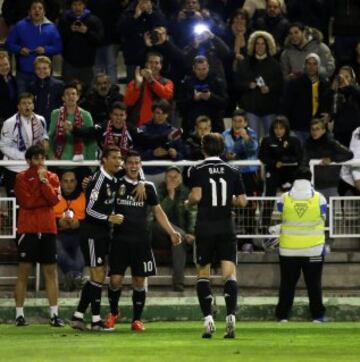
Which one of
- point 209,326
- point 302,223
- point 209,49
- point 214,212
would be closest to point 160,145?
point 209,49

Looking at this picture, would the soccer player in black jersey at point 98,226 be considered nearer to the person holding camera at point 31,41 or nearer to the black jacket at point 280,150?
the black jacket at point 280,150

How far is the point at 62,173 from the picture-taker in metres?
22.6

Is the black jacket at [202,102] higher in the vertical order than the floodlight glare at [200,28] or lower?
lower

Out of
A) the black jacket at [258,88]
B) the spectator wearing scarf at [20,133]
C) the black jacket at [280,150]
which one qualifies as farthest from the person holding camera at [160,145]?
the black jacket at [258,88]

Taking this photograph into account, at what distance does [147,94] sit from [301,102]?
7.29 ft

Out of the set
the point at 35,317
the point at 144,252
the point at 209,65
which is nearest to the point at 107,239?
the point at 144,252

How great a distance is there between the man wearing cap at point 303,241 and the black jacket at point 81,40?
525cm

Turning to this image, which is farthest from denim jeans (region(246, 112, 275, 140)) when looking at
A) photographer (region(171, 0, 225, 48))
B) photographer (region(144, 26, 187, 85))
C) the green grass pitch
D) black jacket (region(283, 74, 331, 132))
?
the green grass pitch

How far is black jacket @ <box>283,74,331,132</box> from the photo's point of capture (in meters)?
24.0

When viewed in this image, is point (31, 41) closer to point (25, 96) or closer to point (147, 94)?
point (147, 94)

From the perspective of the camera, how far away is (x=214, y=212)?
1841 cm

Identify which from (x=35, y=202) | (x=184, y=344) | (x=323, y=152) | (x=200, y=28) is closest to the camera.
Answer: (x=184, y=344)

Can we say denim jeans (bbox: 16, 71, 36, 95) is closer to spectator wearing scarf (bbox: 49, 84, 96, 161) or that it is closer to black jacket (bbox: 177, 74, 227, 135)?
spectator wearing scarf (bbox: 49, 84, 96, 161)

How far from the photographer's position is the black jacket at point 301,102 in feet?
78.9
